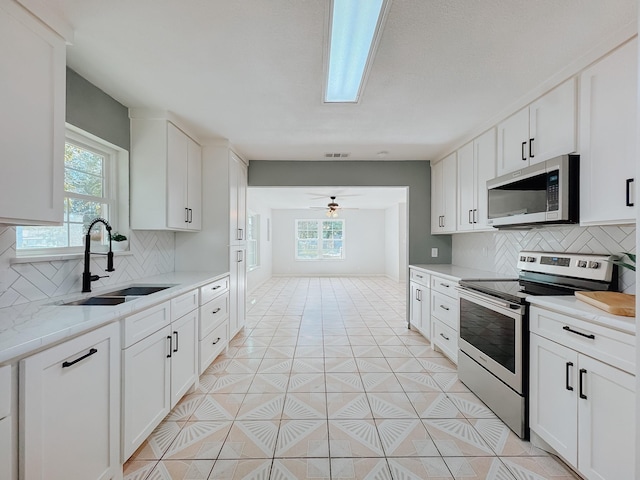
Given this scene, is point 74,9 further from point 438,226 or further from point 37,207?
point 438,226

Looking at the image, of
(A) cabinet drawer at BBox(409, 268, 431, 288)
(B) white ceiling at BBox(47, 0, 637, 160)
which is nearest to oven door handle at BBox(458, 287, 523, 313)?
(A) cabinet drawer at BBox(409, 268, 431, 288)

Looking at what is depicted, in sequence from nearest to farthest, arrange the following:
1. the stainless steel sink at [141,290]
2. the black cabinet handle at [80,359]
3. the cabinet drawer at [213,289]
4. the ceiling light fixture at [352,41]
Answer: the black cabinet handle at [80,359] → the ceiling light fixture at [352,41] → the stainless steel sink at [141,290] → the cabinet drawer at [213,289]

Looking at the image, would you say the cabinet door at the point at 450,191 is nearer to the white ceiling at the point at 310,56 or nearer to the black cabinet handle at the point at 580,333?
the white ceiling at the point at 310,56

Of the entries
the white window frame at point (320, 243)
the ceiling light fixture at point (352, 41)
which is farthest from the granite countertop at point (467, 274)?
the white window frame at point (320, 243)

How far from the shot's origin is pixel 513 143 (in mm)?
2439

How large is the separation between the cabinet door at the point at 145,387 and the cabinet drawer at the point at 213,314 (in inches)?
23.2

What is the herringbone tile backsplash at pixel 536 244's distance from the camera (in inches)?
73.6

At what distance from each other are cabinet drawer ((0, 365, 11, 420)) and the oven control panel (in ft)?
Answer: 9.61

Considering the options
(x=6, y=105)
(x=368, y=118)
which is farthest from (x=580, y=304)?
(x=6, y=105)

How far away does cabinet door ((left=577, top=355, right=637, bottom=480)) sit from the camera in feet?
4.16

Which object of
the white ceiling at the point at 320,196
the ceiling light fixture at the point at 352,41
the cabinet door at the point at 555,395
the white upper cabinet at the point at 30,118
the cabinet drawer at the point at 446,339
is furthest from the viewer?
the white ceiling at the point at 320,196

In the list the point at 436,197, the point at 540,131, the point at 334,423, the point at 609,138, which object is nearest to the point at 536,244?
the point at 540,131

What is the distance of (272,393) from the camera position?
2.41m

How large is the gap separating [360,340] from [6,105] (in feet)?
11.4
